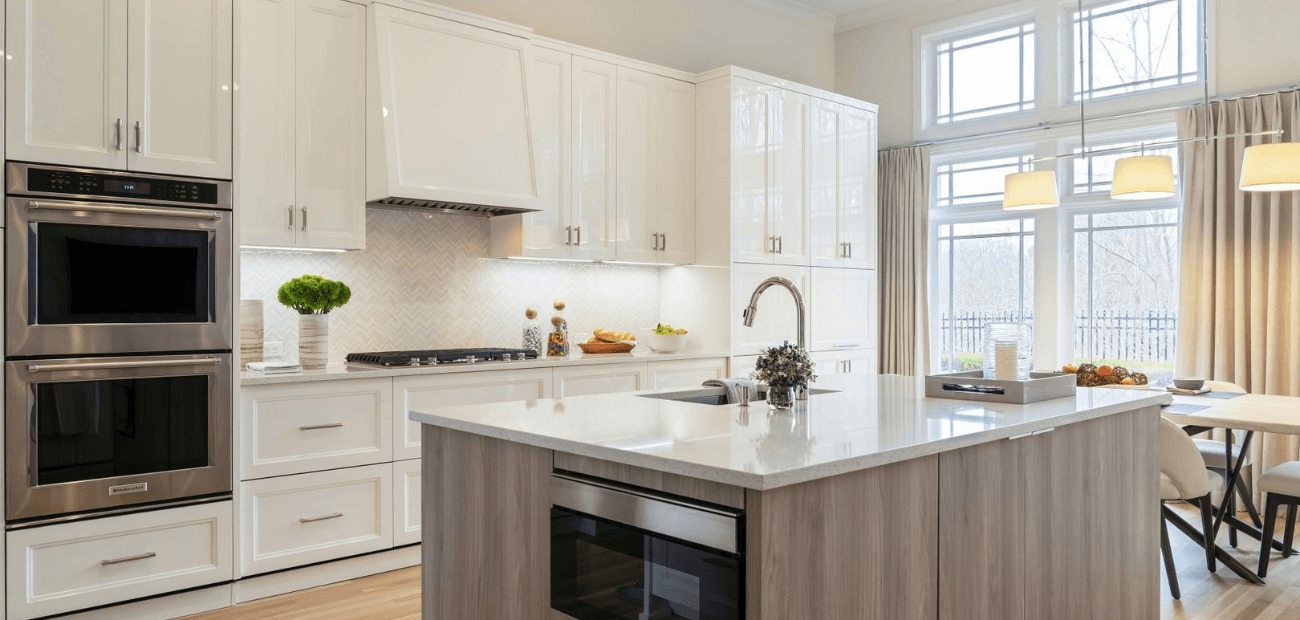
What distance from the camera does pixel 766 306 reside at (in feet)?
18.1

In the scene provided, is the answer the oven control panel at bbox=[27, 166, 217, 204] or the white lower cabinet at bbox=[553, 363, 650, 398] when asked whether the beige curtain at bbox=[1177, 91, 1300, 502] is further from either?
the oven control panel at bbox=[27, 166, 217, 204]

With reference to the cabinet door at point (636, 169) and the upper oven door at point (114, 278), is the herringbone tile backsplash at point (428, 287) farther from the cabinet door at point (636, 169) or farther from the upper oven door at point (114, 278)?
the upper oven door at point (114, 278)

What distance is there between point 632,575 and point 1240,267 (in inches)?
183

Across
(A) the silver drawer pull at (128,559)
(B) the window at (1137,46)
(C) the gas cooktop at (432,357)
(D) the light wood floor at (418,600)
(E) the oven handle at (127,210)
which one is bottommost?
(D) the light wood floor at (418,600)

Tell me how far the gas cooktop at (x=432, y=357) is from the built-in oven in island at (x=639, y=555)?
2187 millimetres

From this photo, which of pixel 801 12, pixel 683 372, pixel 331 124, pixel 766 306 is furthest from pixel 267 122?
pixel 801 12

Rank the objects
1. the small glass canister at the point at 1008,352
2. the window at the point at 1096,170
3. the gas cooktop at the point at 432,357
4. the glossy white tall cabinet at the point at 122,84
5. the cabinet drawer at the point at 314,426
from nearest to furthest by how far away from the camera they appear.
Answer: the small glass canister at the point at 1008,352 < the glossy white tall cabinet at the point at 122,84 < the cabinet drawer at the point at 314,426 < the gas cooktop at the point at 432,357 < the window at the point at 1096,170

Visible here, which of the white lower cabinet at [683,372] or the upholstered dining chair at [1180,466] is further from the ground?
the white lower cabinet at [683,372]

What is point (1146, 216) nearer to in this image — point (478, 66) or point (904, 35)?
point (904, 35)

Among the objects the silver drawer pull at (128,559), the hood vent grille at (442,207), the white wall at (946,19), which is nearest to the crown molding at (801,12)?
the white wall at (946,19)

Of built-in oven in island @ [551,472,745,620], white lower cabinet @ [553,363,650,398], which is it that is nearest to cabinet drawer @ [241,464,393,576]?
white lower cabinet @ [553,363,650,398]

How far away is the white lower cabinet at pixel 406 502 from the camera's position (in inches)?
154

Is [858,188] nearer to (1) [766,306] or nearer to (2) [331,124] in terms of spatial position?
(1) [766,306]

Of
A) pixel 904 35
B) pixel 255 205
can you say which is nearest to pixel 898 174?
pixel 904 35
